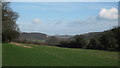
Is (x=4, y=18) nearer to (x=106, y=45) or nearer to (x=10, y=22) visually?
(x=10, y=22)

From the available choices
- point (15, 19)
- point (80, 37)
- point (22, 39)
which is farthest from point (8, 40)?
point (80, 37)

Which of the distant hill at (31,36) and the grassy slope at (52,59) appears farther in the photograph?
the distant hill at (31,36)

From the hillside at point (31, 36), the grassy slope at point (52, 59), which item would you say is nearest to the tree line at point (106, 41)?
the hillside at point (31, 36)

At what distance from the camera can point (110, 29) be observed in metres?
60.3

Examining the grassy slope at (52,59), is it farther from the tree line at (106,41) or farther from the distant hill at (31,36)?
the distant hill at (31,36)

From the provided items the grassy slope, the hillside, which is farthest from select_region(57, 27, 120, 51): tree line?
the grassy slope

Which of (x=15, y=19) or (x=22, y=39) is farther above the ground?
(x=15, y=19)

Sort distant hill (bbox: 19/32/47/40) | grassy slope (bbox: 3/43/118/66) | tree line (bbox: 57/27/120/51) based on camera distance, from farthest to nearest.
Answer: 1. distant hill (bbox: 19/32/47/40)
2. tree line (bbox: 57/27/120/51)
3. grassy slope (bbox: 3/43/118/66)

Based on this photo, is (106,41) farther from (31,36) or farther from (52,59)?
(52,59)

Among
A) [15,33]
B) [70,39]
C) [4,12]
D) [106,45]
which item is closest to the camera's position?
[4,12]

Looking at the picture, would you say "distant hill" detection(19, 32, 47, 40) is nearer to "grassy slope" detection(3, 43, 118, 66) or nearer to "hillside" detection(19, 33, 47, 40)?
"hillside" detection(19, 33, 47, 40)

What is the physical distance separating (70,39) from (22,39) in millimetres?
17185

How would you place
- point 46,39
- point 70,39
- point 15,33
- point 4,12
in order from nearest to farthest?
point 4,12
point 15,33
point 70,39
point 46,39

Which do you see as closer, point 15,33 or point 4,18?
point 4,18
